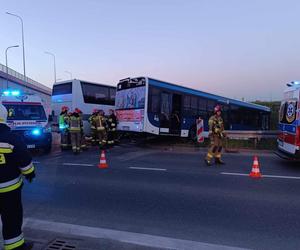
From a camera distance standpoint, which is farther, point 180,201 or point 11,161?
point 180,201

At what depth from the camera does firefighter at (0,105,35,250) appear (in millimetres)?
3555

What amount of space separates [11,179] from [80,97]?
1550 cm

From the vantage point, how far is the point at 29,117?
14000 mm

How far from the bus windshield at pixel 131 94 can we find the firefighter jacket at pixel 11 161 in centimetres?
1210

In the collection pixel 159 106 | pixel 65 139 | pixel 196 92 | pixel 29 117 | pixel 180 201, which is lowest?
pixel 180 201

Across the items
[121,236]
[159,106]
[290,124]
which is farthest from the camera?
[159,106]

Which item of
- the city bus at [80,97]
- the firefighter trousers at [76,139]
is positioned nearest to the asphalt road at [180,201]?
the firefighter trousers at [76,139]

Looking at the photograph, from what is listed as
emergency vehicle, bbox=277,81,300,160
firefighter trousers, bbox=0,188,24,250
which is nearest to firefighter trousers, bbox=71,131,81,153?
emergency vehicle, bbox=277,81,300,160

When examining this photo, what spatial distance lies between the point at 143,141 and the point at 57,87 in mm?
5845

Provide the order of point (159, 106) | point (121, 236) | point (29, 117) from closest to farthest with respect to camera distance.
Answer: point (121, 236) → point (29, 117) → point (159, 106)

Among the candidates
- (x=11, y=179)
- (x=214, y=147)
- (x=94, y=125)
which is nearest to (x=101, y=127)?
(x=94, y=125)

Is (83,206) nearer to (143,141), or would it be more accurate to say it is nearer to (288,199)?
(288,199)

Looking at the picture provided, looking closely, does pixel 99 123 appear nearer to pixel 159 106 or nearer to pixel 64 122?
pixel 64 122

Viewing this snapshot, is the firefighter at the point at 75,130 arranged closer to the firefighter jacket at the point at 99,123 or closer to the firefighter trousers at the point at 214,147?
the firefighter jacket at the point at 99,123
